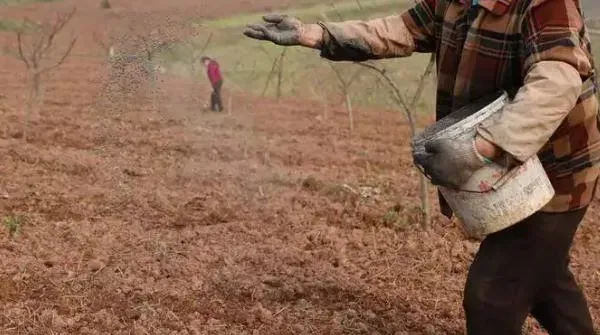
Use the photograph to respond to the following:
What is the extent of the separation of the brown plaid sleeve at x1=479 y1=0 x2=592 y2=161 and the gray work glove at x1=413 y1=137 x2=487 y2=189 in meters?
0.05

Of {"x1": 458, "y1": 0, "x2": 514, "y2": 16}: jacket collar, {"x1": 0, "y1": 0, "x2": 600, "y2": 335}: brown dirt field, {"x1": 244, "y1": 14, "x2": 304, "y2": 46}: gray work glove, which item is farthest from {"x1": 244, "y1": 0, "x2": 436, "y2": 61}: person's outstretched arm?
{"x1": 0, "y1": 0, "x2": 600, "y2": 335}: brown dirt field

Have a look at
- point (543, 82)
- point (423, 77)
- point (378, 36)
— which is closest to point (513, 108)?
point (543, 82)

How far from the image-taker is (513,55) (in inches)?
74.3

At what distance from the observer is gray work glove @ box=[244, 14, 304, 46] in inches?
85.4

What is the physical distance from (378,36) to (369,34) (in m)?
0.03

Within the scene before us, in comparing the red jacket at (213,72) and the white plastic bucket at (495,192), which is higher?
the white plastic bucket at (495,192)

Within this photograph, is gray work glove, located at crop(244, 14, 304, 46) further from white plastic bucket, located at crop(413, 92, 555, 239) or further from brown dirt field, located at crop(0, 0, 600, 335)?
brown dirt field, located at crop(0, 0, 600, 335)

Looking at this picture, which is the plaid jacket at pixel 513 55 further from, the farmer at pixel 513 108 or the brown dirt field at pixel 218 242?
the brown dirt field at pixel 218 242

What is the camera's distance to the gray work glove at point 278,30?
2.17 meters

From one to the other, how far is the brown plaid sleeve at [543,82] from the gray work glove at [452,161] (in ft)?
0.17

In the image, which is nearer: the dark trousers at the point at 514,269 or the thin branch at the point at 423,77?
the dark trousers at the point at 514,269

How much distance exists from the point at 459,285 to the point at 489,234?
1.57 meters

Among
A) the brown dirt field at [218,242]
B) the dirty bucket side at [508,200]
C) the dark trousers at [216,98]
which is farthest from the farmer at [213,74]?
the dirty bucket side at [508,200]

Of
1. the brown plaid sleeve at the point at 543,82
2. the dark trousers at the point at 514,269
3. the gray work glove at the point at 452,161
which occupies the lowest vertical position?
the dark trousers at the point at 514,269
